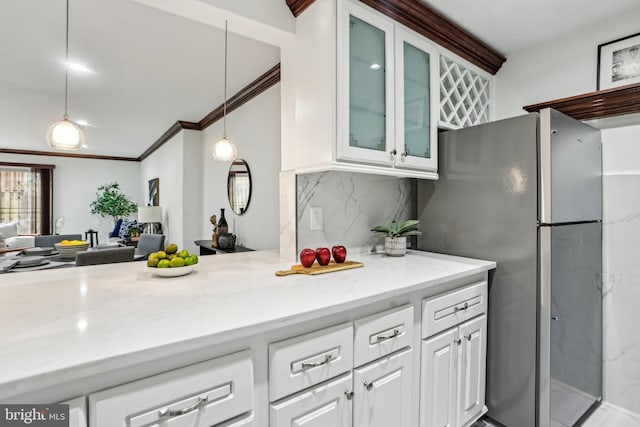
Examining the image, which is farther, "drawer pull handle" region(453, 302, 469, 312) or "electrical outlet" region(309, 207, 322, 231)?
"electrical outlet" region(309, 207, 322, 231)

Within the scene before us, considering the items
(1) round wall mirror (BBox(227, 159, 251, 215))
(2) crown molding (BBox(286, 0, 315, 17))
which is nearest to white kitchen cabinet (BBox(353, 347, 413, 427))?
(2) crown molding (BBox(286, 0, 315, 17))

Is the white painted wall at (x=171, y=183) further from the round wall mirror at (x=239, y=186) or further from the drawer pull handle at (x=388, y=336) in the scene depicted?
the drawer pull handle at (x=388, y=336)

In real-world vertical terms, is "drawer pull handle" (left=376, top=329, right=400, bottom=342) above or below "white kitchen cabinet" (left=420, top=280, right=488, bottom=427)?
above

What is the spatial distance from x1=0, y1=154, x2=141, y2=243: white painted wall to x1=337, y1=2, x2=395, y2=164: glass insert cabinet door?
25.4 ft

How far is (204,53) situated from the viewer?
2.38 meters

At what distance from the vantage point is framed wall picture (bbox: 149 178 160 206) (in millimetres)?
5988

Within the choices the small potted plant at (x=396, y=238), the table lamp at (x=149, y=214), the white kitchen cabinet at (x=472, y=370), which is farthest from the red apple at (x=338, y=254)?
the table lamp at (x=149, y=214)

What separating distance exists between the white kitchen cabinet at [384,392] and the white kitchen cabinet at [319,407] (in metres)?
0.05

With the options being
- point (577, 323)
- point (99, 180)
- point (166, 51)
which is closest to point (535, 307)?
point (577, 323)

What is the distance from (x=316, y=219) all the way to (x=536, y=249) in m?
1.13

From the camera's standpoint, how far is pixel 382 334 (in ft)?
3.84

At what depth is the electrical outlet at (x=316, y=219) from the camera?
5.74 ft

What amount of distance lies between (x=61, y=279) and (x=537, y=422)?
7.62 ft

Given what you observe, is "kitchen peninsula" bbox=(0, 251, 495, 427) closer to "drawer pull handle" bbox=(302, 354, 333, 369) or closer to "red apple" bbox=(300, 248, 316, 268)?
"drawer pull handle" bbox=(302, 354, 333, 369)
